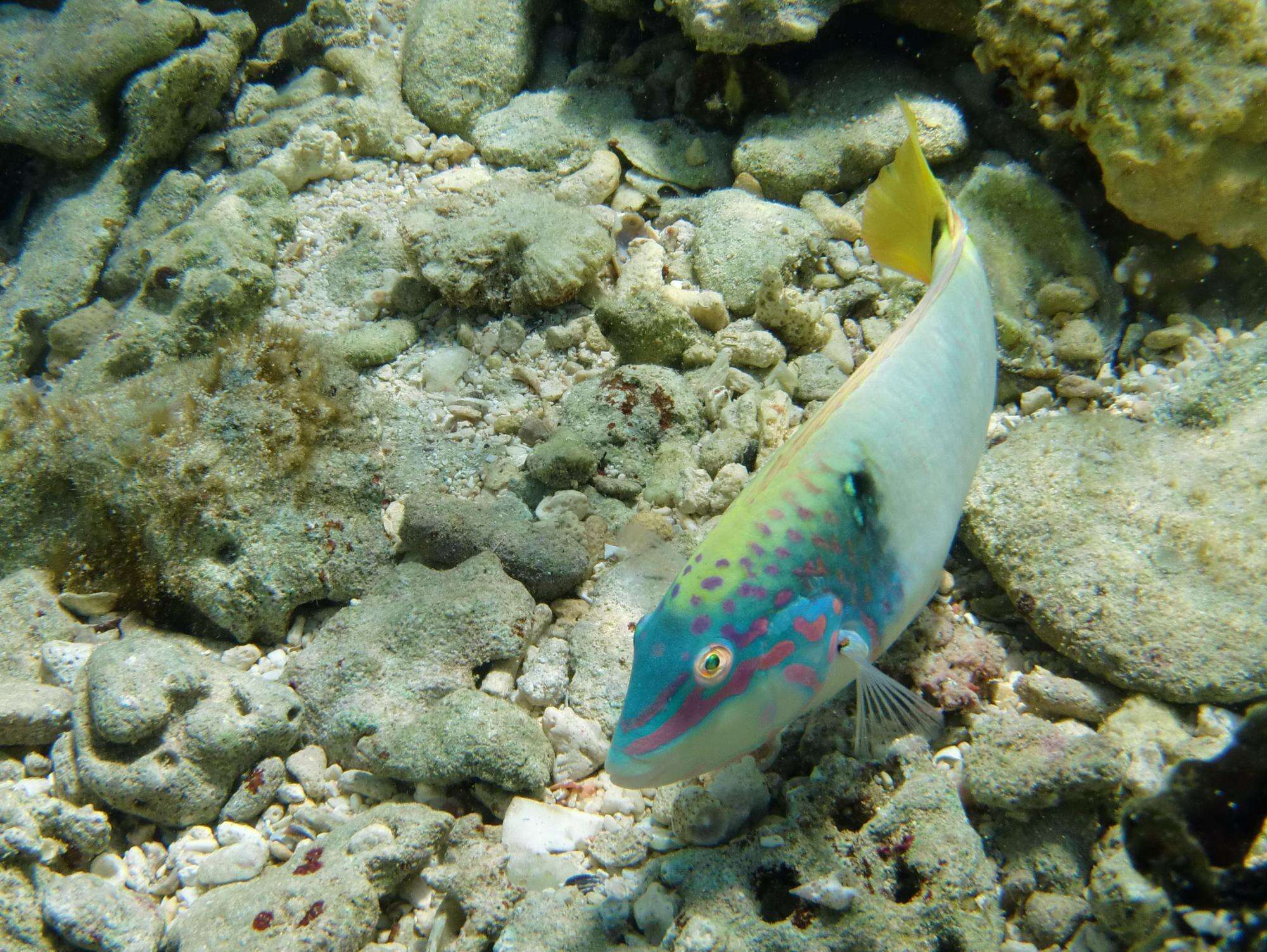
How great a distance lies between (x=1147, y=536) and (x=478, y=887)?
2.85 m

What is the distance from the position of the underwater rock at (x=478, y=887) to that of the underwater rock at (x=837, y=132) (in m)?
4.59

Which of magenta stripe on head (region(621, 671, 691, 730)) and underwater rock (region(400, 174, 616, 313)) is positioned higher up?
magenta stripe on head (region(621, 671, 691, 730))

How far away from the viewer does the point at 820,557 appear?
1933mm

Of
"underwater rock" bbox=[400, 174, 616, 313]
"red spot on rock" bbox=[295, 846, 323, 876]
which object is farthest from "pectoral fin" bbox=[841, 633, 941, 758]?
"underwater rock" bbox=[400, 174, 616, 313]

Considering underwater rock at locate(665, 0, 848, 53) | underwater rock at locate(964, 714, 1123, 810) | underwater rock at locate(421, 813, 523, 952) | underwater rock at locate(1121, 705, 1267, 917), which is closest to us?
underwater rock at locate(1121, 705, 1267, 917)

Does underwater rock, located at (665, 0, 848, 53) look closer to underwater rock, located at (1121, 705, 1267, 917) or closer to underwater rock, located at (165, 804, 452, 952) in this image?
underwater rock, located at (1121, 705, 1267, 917)

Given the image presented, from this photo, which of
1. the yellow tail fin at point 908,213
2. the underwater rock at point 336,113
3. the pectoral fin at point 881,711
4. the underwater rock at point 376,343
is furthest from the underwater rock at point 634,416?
the underwater rock at point 336,113

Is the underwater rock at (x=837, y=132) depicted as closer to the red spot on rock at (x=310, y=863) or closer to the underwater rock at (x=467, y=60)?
the underwater rock at (x=467, y=60)

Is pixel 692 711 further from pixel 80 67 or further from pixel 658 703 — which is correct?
pixel 80 67

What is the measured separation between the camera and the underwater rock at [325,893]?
2352 millimetres

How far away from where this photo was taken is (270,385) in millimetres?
3611

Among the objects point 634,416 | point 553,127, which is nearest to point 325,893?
point 634,416

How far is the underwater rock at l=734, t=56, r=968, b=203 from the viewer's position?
16.4ft

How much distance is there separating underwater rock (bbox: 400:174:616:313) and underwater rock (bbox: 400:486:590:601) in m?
1.54
